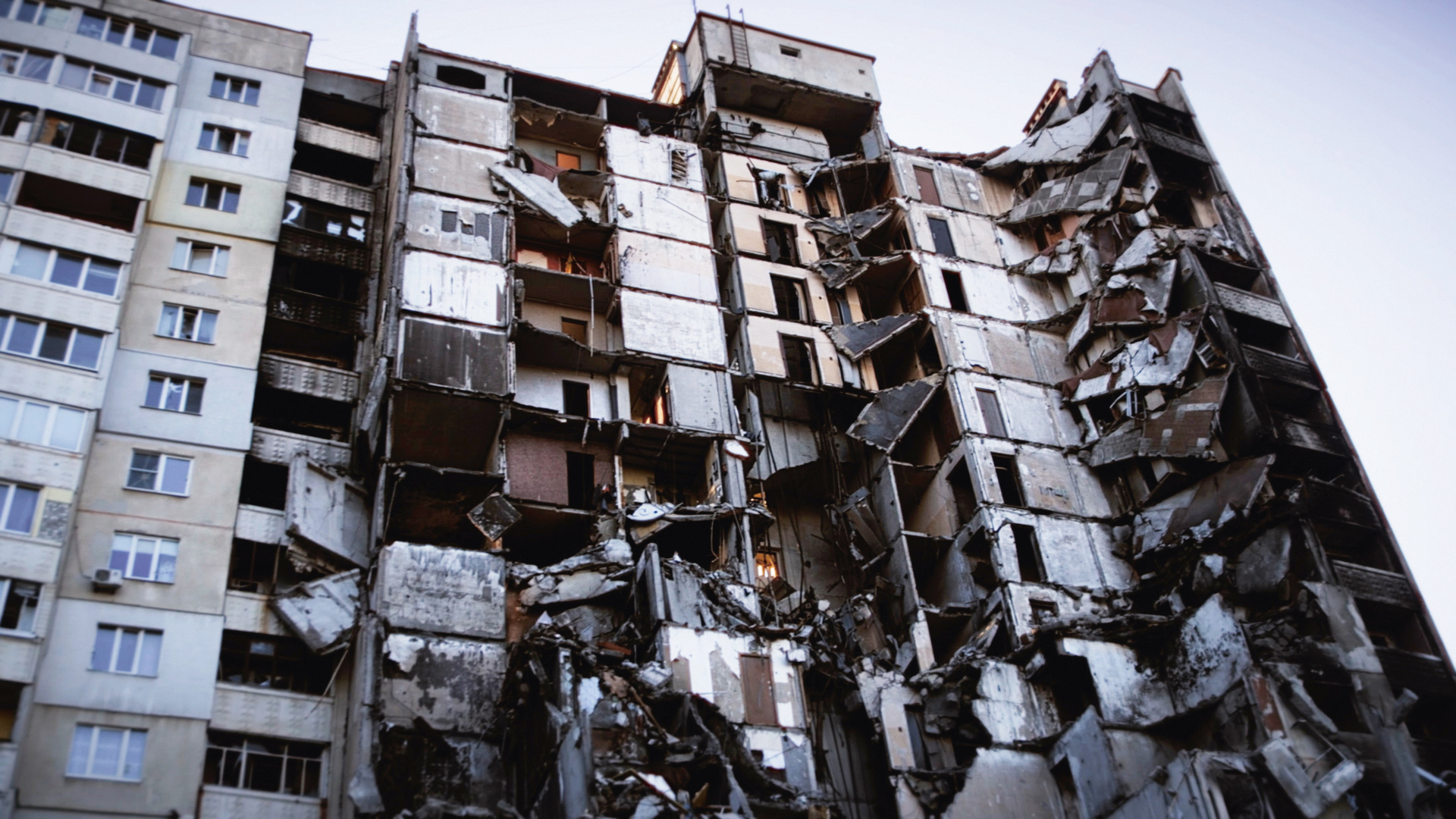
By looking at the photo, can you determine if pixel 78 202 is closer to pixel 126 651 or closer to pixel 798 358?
pixel 126 651

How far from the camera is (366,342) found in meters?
38.5

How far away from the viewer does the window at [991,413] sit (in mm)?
41781

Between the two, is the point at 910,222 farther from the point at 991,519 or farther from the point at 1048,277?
the point at 991,519

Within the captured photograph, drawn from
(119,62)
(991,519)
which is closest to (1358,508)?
(991,519)

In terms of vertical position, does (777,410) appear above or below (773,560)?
above

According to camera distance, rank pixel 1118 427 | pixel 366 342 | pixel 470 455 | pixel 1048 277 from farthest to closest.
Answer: pixel 1048 277 < pixel 1118 427 < pixel 366 342 < pixel 470 455

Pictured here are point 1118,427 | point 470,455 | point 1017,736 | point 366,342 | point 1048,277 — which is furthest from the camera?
point 1048,277

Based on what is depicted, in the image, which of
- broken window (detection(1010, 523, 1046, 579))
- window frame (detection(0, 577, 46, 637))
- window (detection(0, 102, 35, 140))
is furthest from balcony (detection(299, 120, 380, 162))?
broken window (detection(1010, 523, 1046, 579))

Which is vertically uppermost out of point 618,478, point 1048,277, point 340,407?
point 1048,277

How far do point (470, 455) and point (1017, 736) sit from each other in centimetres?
1781

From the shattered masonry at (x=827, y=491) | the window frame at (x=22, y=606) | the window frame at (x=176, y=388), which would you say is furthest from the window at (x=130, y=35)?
the window frame at (x=22, y=606)

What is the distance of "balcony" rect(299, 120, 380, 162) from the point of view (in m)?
43.5

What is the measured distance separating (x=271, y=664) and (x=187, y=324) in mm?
10780

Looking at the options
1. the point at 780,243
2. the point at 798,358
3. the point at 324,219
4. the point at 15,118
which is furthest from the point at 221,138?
the point at 798,358
